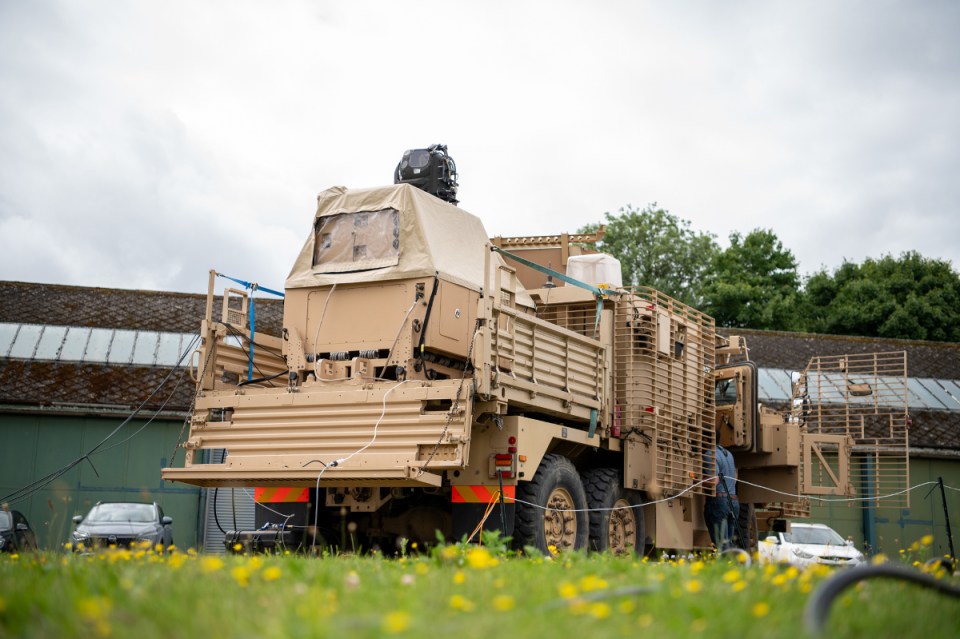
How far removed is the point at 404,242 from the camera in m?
11.1

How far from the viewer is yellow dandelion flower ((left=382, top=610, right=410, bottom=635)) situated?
143 inches

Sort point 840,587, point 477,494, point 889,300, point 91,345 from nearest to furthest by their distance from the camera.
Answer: point 840,587 < point 477,494 < point 91,345 < point 889,300

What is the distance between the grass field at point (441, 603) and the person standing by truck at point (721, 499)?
7954 millimetres

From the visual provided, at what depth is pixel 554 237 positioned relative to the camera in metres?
14.4

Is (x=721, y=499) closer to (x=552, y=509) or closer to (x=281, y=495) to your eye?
(x=552, y=509)

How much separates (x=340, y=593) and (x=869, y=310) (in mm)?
45598

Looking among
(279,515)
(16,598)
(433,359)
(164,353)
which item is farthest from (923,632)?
(164,353)

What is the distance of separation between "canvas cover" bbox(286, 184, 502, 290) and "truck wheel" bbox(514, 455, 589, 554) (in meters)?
2.12

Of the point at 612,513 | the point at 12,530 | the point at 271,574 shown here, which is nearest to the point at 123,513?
the point at 12,530

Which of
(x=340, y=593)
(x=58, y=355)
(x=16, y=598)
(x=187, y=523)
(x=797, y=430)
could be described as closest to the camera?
(x=16, y=598)

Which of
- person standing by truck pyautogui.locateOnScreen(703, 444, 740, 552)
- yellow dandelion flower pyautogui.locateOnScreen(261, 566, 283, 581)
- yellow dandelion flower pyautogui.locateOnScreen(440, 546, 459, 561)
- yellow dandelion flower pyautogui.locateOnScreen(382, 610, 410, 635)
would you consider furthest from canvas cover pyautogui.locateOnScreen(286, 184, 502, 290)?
yellow dandelion flower pyautogui.locateOnScreen(382, 610, 410, 635)

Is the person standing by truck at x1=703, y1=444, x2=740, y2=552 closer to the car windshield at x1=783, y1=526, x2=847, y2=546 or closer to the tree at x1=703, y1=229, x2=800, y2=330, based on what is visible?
the car windshield at x1=783, y1=526, x2=847, y2=546

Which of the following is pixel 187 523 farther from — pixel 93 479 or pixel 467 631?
pixel 467 631

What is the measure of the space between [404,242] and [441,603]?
6.82 meters
